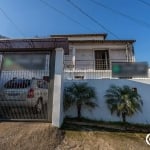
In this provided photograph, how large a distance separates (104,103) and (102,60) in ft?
22.0

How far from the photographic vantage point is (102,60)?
1480 cm

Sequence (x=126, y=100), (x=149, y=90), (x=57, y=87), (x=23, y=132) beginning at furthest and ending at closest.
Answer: (x=149, y=90) < (x=126, y=100) < (x=57, y=87) < (x=23, y=132)

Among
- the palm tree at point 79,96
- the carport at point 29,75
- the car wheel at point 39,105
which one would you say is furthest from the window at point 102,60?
the car wheel at point 39,105

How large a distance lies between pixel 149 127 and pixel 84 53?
9.53 meters

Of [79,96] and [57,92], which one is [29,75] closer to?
[57,92]

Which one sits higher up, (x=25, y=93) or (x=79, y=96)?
(x=25, y=93)

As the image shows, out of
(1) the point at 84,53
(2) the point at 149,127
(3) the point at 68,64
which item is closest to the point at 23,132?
(2) the point at 149,127

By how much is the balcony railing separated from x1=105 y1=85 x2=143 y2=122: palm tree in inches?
123

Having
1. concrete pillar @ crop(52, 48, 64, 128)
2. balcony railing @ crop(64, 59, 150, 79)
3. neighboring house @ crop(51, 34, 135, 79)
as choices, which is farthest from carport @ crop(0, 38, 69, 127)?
neighboring house @ crop(51, 34, 135, 79)

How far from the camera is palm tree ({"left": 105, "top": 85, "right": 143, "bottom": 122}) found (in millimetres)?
7863

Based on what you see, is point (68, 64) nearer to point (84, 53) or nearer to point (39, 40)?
point (84, 53)

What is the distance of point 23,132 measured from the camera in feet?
18.9

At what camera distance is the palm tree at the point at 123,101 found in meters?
7.86

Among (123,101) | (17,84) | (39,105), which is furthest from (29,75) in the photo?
(123,101)
